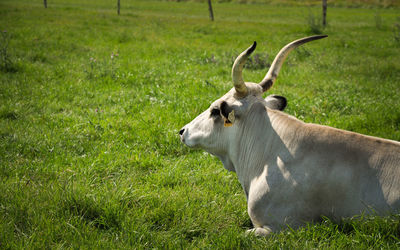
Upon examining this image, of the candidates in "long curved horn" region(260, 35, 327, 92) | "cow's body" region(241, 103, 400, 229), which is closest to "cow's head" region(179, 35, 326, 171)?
"long curved horn" region(260, 35, 327, 92)

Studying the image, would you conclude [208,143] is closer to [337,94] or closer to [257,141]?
[257,141]

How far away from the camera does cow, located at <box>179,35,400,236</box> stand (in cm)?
305

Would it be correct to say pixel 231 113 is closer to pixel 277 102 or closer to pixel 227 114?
pixel 227 114

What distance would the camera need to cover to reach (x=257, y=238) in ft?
10.5

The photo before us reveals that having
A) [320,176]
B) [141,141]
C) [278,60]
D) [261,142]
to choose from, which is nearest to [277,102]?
[278,60]

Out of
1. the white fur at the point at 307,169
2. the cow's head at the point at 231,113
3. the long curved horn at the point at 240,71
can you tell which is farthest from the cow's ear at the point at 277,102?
the long curved horn at the point at 240,71

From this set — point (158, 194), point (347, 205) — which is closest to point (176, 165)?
point (158, 194)

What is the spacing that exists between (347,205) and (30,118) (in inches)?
210

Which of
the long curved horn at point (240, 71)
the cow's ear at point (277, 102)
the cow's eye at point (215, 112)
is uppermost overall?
the long curved horn at point (240, 71)

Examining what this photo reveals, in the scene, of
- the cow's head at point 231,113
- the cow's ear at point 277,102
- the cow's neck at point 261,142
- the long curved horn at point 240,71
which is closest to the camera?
the long curved horn at point 240,71

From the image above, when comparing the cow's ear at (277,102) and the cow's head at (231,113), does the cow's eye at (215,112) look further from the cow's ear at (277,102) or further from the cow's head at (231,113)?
the cow's ear at (277,102)

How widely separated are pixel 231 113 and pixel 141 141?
2.64 metres

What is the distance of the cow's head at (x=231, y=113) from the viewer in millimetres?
3594

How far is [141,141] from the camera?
19.2 feet
